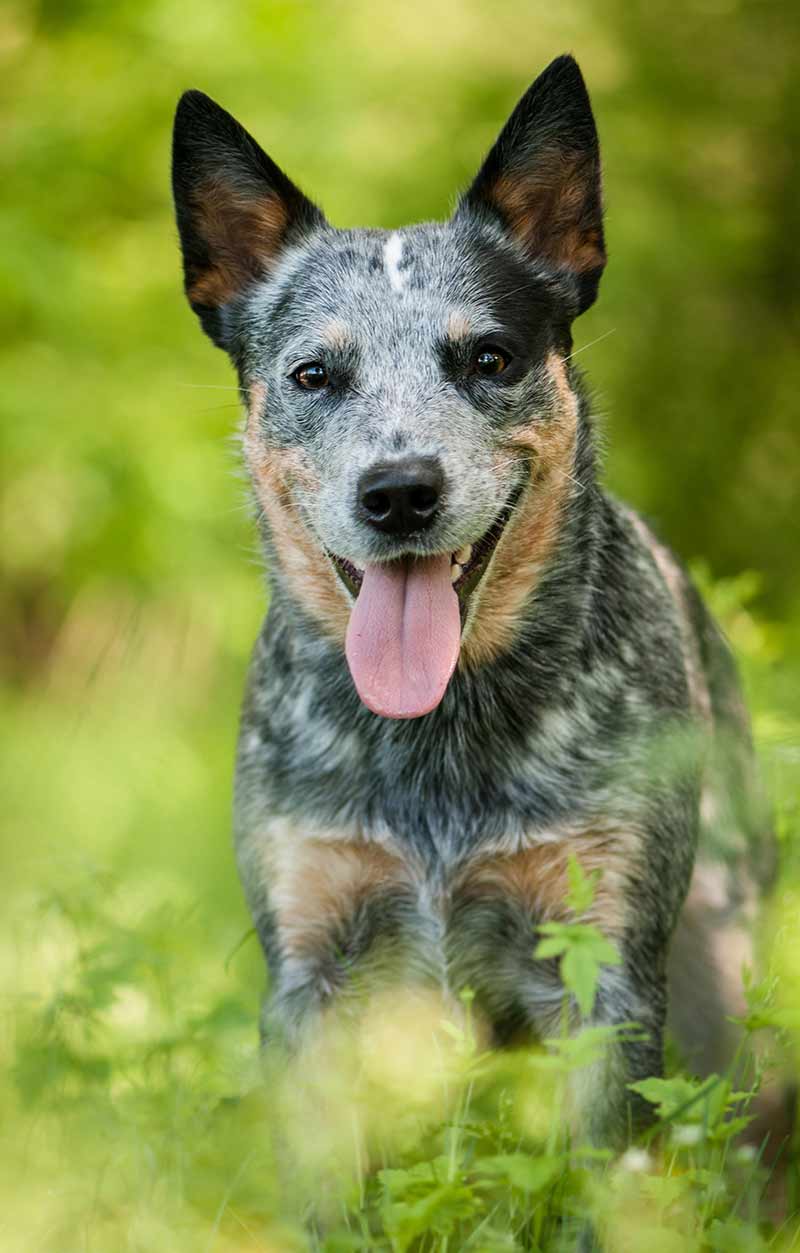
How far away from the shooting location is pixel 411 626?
3195 mm

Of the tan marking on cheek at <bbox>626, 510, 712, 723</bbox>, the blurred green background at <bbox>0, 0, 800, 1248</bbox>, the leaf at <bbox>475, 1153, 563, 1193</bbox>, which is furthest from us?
the blurred green background at <bbox>0, 0, 800, 1248</bbox>

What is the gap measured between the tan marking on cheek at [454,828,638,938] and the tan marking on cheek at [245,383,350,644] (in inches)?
26.2

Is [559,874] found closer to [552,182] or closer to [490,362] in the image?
[490,362]

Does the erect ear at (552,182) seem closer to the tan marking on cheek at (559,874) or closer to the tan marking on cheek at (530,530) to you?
the tan marking on cheek at (530,530)

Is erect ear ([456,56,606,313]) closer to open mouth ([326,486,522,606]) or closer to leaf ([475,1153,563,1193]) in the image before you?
open mouth ([326,486,522,606])

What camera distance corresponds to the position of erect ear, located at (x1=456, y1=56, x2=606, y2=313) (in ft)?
11.3

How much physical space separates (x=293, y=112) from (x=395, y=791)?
4260 millimetres

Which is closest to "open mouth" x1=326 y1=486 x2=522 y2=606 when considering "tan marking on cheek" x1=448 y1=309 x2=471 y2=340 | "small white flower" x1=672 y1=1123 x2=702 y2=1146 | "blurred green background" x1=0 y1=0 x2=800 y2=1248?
"tan marking on cheek" x1=448 y1=309 x2=471 y2=340

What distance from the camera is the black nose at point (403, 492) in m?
3.08

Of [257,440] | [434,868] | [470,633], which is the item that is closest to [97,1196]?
[434,868]

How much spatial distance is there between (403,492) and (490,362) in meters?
0.49

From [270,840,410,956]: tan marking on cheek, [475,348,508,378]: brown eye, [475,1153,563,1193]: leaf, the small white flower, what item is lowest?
[475,1153,563,1193]: leaf

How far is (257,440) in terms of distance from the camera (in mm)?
3621

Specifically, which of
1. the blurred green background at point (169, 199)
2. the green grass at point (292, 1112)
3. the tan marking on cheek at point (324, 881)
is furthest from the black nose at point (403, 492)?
the blurred green background at point (169, 199)
